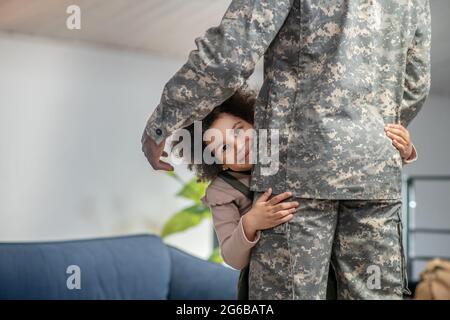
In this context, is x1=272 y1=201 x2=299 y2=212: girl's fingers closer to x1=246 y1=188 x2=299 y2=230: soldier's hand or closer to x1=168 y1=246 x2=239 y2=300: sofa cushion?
x1=246 y1=188 x2=299 y2=230: soldier's hand

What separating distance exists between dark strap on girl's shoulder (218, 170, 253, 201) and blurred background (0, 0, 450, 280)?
0.19 metres

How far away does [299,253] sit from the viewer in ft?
3.74

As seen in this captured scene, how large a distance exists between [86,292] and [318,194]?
153cm

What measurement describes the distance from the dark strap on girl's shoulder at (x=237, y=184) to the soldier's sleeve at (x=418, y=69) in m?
0.32

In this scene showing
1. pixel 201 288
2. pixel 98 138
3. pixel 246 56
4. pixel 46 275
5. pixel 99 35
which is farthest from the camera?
pixel 98 138

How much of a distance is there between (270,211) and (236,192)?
12cm

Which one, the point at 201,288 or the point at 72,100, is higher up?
the point at 72,100

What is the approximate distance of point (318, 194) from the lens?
3.74 feet

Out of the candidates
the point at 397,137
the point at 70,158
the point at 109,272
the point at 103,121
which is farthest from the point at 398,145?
the point at 70,158

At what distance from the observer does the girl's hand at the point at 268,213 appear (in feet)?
3.77

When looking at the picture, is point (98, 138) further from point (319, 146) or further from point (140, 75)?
point (319, 146)

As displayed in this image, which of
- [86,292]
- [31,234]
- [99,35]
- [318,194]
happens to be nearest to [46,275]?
[86,292]

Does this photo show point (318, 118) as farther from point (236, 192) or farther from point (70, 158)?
point (70, 158)

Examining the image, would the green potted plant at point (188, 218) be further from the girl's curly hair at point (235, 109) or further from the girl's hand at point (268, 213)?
the girl's hand at point (268, 213)
